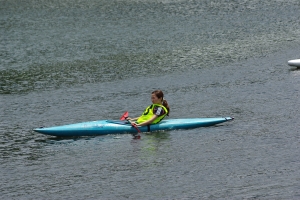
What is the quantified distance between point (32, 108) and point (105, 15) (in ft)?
71.1

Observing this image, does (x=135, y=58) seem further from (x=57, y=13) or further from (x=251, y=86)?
(x=57, y=13)

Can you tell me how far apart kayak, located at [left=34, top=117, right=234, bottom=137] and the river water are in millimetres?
262

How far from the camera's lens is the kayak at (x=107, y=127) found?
19172 millimetres

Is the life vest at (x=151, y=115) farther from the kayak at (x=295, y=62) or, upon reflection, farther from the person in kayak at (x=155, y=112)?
the kayak at (x=295, y=62)

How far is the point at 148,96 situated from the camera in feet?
80.6

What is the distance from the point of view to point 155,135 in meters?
19.4

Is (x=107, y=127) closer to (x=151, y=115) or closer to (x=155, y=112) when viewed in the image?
(x=151, y=115)

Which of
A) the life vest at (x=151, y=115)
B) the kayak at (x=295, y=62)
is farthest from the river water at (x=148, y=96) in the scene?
the life vest at (x=151, y=115)

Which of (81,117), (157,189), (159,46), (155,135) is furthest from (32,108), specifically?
(159,46)

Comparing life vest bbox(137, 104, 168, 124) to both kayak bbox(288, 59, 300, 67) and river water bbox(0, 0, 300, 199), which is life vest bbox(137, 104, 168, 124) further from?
kayak bbox(288, 59, 300, 67)

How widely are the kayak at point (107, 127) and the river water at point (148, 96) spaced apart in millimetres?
262

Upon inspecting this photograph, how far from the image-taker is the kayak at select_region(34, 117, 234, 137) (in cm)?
1917

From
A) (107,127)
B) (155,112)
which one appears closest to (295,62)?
(155,112)

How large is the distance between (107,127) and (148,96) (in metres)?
5.40
